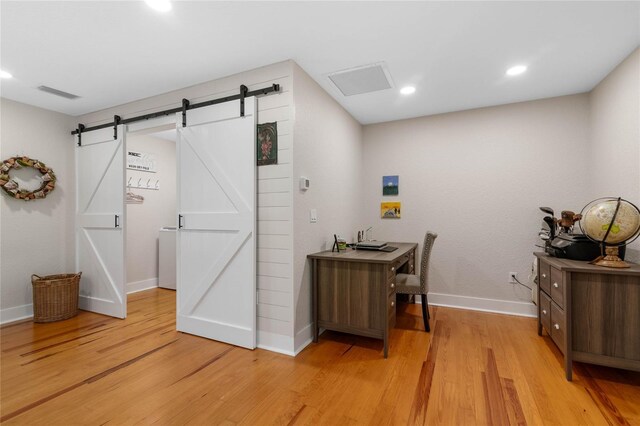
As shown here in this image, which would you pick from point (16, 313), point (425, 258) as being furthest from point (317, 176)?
point (16, 313)

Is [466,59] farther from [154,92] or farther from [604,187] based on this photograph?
[154,92]

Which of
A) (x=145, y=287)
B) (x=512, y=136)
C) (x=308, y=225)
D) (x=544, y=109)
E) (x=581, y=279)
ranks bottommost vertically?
(x=145, y=287)

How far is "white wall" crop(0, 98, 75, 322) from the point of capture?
10.9 ft

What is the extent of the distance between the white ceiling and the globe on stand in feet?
4.24

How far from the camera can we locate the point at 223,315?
109 inches

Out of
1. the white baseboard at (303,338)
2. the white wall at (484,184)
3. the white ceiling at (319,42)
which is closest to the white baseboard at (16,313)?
the white ceiling at (319,42)

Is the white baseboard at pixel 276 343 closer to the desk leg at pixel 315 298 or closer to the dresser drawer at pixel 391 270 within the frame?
the desk leg at pixel 315 298

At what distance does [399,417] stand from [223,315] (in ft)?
5.76

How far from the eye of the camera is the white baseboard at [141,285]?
4547 millimetres

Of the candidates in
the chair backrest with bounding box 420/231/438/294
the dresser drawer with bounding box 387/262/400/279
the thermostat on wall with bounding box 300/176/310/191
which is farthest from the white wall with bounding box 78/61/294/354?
the chair backrest with bounding box 420/231/438/294

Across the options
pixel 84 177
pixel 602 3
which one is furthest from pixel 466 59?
pixel 84 177

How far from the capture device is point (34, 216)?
11.6 ft

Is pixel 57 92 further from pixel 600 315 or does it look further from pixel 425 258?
pixel 600 315

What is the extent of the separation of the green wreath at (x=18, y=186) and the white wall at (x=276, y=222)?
9.27 feet
